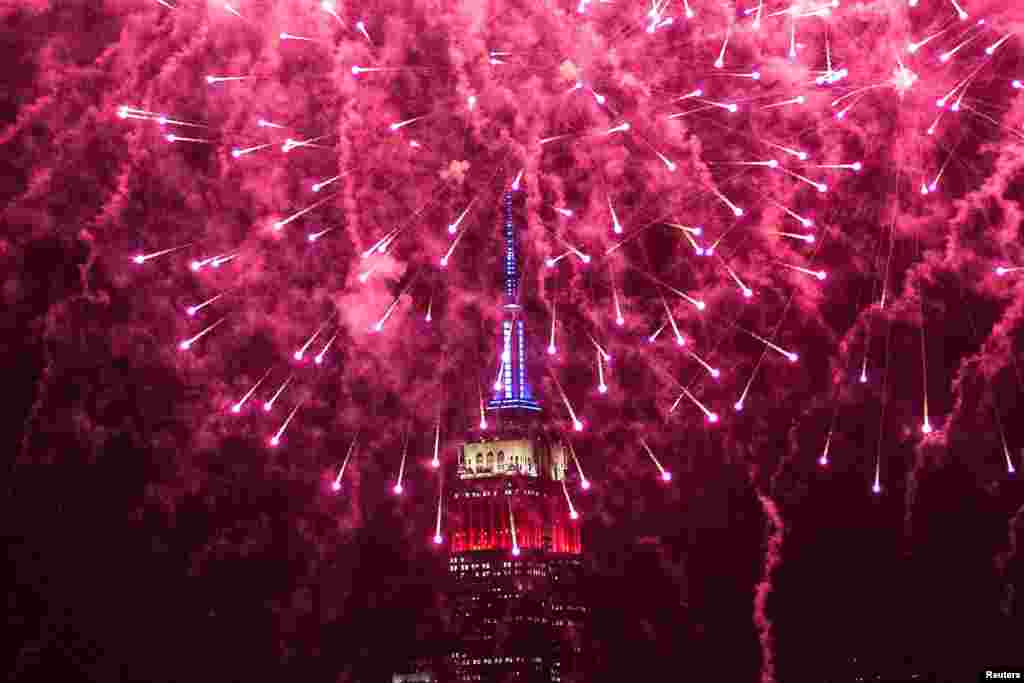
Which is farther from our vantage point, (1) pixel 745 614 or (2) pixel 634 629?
(2) pixel 634 629

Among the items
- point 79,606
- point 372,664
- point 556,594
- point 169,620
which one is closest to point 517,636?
point 556,594

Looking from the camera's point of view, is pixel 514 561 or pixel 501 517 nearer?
pixel 501 517

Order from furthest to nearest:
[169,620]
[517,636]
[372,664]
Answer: [517,636]
[372,664]
[169,620]

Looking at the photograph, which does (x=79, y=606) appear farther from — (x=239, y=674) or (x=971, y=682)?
(x=971, y=682)

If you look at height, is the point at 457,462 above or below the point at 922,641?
above

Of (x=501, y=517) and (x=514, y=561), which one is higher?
(x=501, y=517)

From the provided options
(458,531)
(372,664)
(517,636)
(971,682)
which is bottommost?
(971,682)

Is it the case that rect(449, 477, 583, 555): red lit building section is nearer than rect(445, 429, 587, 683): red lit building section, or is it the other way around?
rect(445, 429, 587, 683): red lit building section

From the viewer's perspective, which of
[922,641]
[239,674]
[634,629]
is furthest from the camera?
[634,629]
